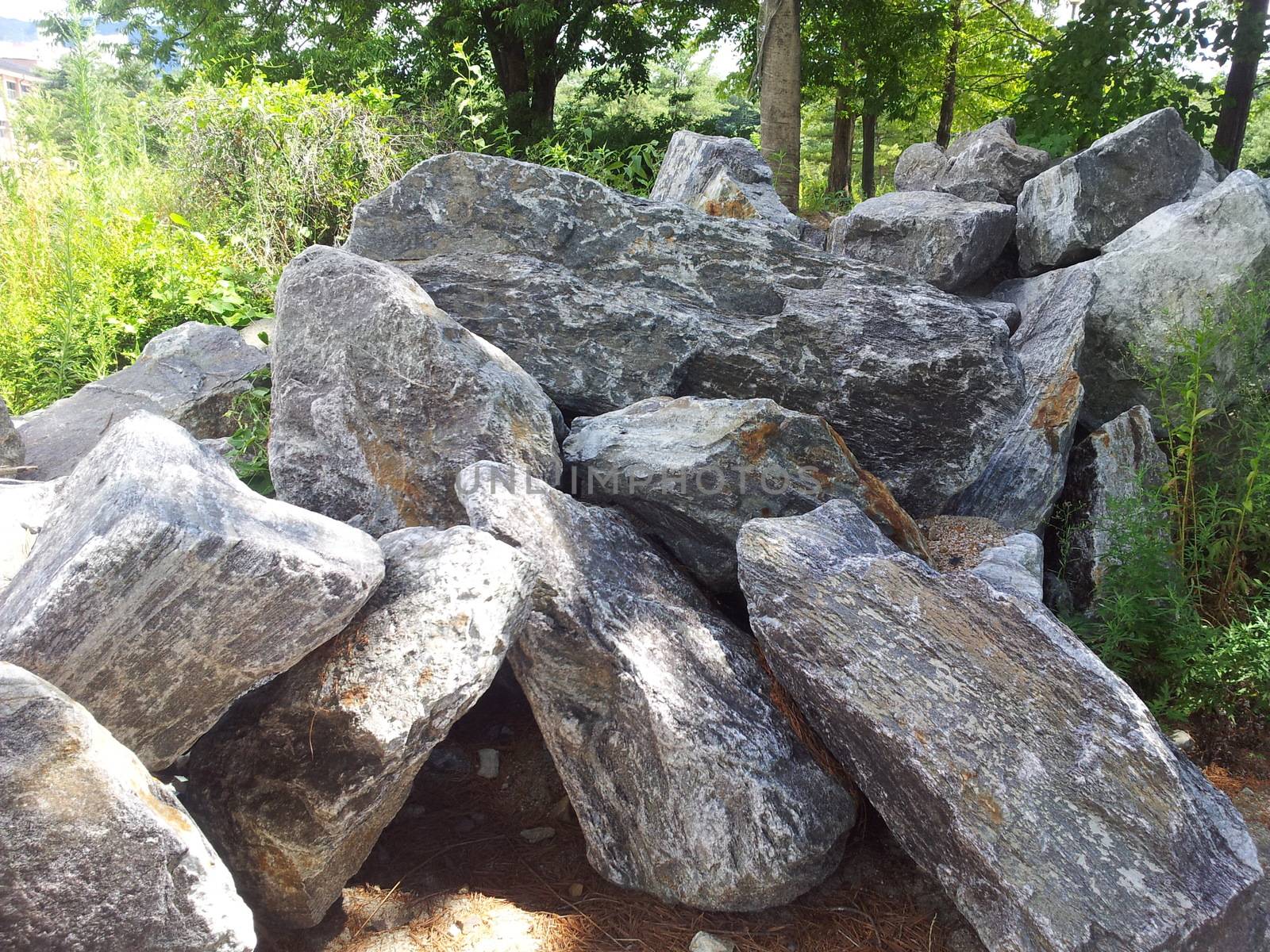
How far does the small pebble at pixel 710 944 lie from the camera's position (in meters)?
2.46

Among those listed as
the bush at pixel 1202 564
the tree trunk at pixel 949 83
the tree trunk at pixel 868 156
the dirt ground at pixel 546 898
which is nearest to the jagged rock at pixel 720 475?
the bush at pixel 1202 564

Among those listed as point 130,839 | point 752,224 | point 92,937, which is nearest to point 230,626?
point 130,839

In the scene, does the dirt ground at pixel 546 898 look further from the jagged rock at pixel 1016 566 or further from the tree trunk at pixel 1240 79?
the tree trunk at pixel 1240 79

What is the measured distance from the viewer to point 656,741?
2602 mm

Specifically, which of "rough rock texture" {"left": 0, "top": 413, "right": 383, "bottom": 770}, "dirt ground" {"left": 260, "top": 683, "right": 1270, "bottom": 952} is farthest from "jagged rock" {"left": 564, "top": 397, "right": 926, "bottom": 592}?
"rough rock texture" {"left": 0, "top": 413, "right": 383, "bottom": 770}

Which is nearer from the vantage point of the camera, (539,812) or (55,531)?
(55,531)

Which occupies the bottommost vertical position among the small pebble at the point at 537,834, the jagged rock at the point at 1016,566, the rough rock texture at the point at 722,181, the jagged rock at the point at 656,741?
the small pebble at the point at 537,834

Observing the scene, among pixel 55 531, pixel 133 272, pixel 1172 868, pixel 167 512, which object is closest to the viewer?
pixel 167 512

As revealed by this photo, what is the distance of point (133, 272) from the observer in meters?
6.18

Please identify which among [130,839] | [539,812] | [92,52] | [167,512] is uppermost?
[92,52]

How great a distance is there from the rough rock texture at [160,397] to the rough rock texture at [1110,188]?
14.9 ft

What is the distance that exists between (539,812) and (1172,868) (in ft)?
6.01

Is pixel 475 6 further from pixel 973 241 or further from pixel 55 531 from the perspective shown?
pixel 55 531

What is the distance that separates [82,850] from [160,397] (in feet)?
11.9
